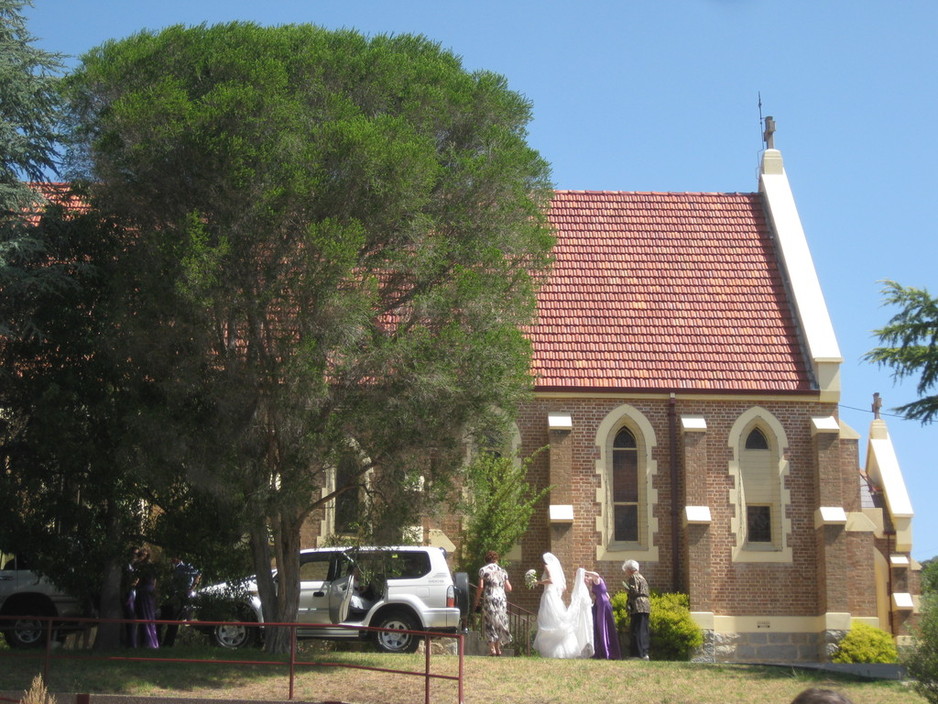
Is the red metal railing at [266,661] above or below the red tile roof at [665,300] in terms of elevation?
below

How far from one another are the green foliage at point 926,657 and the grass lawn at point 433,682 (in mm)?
1294

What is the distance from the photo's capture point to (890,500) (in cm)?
2973

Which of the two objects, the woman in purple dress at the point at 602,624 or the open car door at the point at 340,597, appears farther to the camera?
the woman in purple dress at the point at 602,624

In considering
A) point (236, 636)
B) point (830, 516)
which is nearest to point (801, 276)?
point (830, 516)

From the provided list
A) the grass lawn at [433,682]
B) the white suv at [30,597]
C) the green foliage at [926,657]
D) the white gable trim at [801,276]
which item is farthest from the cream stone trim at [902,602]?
the white suv at [30,597]

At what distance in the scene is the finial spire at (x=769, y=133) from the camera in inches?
1155

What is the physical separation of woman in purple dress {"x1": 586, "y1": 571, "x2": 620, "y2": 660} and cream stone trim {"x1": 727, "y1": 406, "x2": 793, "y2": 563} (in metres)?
4.87

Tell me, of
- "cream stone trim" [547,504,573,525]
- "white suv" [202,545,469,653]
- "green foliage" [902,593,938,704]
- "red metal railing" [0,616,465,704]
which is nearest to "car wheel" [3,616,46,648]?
"red metal railing" [0,616,465,704]

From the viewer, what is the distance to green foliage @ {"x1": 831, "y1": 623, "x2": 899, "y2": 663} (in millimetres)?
22453

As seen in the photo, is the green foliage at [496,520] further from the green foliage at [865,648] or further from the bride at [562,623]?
the green foliage at [865,648]

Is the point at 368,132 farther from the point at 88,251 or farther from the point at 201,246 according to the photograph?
the point at 88,251

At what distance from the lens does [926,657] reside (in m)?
13.8

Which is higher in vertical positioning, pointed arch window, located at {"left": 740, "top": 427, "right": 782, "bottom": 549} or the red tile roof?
the red tile roof

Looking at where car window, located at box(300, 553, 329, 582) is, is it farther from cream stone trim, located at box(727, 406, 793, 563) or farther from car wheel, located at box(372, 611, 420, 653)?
cream stone trim, located at box(727, 406, 793, 563)
